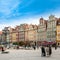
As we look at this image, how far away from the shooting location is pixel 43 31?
93.0 m

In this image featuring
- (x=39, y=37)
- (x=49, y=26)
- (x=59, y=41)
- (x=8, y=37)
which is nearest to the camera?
(x=59, y=41)

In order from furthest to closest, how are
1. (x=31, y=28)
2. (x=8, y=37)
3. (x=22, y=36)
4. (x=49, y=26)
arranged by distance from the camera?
(x=8, y=37), (x=22, y=36), (x=31, y=28), (x=49, y=26)

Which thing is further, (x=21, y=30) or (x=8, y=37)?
(x=8, y=37)

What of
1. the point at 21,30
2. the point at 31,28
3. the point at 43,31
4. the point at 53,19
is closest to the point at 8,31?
the point at 21,30

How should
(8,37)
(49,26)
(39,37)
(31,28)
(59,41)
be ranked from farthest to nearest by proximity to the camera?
(8,37) → (31,28) → (39,37) → (49,26) → (59,41)

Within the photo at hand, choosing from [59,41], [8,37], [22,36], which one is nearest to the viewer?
[59,41]

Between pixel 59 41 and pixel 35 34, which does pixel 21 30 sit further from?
pixel 59 41

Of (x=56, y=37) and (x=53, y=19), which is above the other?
(x=53, y=19)

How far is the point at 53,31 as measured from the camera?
86.2m

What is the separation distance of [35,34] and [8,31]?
113 feet

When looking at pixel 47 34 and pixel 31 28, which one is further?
pixel 31 28

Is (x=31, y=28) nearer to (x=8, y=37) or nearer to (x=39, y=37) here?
(x=39, y=37)

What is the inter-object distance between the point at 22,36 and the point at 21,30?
3.32 meters

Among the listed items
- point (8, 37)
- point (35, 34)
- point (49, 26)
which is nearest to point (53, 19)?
point (49, 26)
